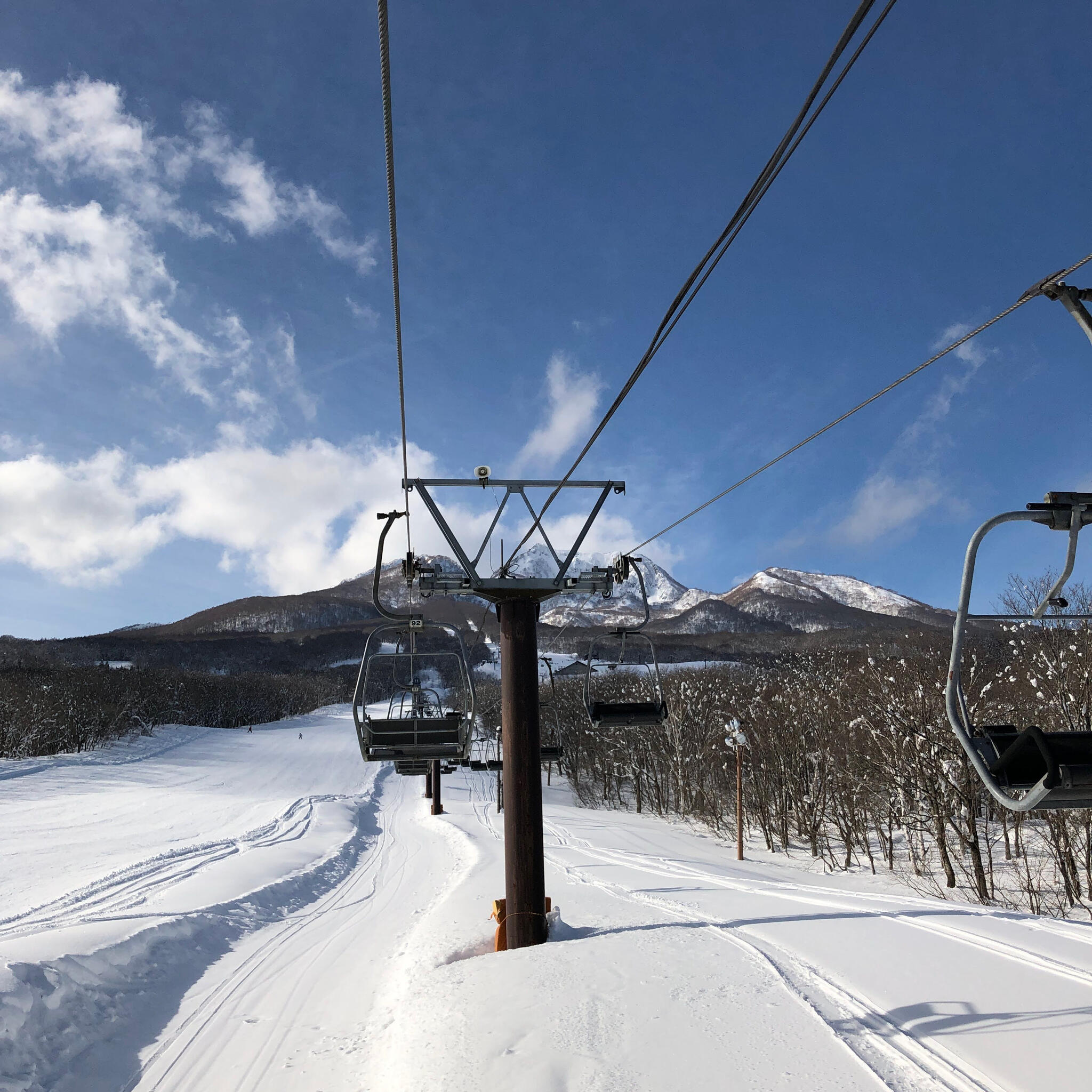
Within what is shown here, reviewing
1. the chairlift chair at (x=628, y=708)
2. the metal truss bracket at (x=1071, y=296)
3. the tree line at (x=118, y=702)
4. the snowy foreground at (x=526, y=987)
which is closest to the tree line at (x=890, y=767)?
the chairlift chair at (x=628, y=708)

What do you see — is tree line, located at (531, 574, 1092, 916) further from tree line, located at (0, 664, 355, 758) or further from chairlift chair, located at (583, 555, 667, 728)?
tree line, located at (0, 664, 355, 758)

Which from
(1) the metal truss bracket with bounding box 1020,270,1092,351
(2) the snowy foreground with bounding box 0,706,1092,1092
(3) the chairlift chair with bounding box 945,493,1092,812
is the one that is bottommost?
(2) the snowy foreground with bounding box 0,706,1092,1092

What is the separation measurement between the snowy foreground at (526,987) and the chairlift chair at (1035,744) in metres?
2.71

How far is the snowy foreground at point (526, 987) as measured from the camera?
503cm

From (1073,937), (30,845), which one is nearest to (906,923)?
(1073,937)

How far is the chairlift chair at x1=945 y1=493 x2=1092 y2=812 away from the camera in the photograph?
9.66ft

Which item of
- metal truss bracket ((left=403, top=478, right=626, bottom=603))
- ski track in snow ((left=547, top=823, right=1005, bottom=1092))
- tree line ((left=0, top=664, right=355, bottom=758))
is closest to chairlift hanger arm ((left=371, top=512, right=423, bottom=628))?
metal truss bracket ((left=403, top=478, right=626, bottom=603))

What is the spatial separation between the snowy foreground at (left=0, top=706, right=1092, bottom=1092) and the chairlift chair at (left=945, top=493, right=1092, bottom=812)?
8.88 feet

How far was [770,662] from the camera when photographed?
85562 mm

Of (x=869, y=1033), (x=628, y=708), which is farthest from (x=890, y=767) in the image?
(x=869, y=1033)

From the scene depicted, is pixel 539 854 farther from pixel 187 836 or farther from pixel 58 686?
pixel 58 686

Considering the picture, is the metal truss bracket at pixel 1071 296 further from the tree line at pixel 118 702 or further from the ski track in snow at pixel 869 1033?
the tree line at pixel 118 702

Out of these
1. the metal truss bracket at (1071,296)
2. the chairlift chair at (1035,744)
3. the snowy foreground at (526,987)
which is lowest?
the snowy foreground at (526,987)

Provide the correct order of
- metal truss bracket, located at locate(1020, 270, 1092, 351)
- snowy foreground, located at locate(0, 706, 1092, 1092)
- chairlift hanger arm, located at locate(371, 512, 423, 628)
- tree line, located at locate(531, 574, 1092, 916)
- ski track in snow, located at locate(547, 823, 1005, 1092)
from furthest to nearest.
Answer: tree line, located at locate(531, 574, 1092, 916), chairlift hanger arm, located at locate(371, 512, 423, 628), snowy foreground, located at locate(0, 706, 1092, 1092), ski track in snow, located at locate(547, 823, 1005, 1092), metal truss bracket, located at locate(1020, 270, 1092, 351)
